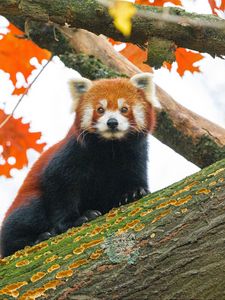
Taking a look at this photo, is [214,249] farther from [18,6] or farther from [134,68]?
[134,68]

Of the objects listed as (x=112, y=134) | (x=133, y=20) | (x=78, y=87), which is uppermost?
(x=133, y=20)

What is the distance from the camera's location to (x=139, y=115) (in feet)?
11.0

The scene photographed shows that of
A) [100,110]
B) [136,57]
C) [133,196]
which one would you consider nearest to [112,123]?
[100,110]

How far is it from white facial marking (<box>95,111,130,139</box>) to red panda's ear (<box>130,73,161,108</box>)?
0.92ft

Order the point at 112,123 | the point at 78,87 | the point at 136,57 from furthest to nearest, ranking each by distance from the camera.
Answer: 1. the point at 136,57
2. the point at 78,87
3. the point at 112,123

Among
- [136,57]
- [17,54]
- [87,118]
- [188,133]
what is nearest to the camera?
[87,118]

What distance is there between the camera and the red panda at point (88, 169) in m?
3.12

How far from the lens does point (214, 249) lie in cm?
201

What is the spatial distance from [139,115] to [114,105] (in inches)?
5.5

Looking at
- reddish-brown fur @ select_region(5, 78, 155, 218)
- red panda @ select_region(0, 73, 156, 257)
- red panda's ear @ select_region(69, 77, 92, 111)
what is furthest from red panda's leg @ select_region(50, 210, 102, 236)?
red panda's ear @ select_region(69, 77, 92, 111)

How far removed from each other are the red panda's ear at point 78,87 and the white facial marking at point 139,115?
0.29 m

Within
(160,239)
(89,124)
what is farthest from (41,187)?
(160,239)

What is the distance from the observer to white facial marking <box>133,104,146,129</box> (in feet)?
10.9

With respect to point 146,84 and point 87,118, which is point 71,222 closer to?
point 87,118
